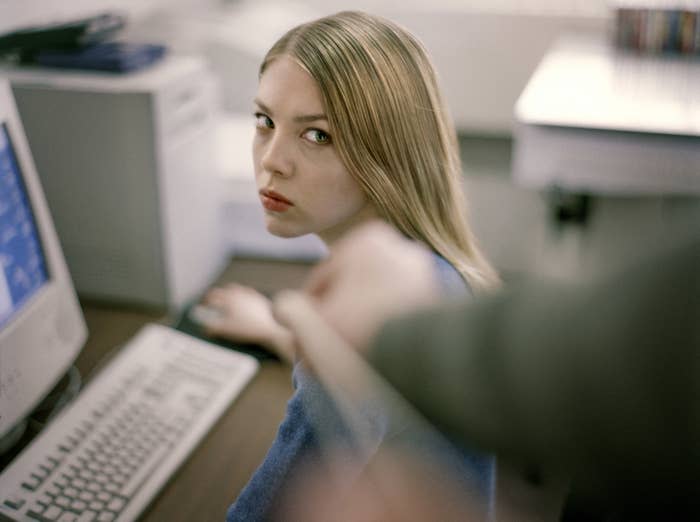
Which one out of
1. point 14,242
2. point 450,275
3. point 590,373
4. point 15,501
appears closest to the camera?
point 590,373

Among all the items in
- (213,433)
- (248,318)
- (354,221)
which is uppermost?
(354,221)

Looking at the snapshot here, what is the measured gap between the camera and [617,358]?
34 centimetres

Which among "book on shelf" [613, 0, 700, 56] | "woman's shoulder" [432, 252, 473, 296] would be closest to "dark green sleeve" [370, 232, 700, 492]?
"woman's shoulder" [432, 252, 473, 296]

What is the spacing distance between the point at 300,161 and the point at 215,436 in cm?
43

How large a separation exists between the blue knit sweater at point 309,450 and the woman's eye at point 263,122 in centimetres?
19

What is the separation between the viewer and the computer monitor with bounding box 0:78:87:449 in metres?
0.85

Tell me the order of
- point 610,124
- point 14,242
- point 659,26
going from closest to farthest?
point 14,242, point 610,124, point 659,26

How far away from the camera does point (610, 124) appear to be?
112 cm

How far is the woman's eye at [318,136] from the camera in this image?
2.08 ft

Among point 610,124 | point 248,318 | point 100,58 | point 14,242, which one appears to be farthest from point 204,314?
point 610,124

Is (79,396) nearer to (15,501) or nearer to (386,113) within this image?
(15,501)

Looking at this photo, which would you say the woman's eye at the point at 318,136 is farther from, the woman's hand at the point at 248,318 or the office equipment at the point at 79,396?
the office equipment at the point at 79,396

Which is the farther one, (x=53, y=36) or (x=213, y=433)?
(x=53, y=36)

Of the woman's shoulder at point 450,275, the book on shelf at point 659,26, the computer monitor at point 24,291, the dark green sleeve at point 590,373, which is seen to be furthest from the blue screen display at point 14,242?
the book on shelf at point 659,26
